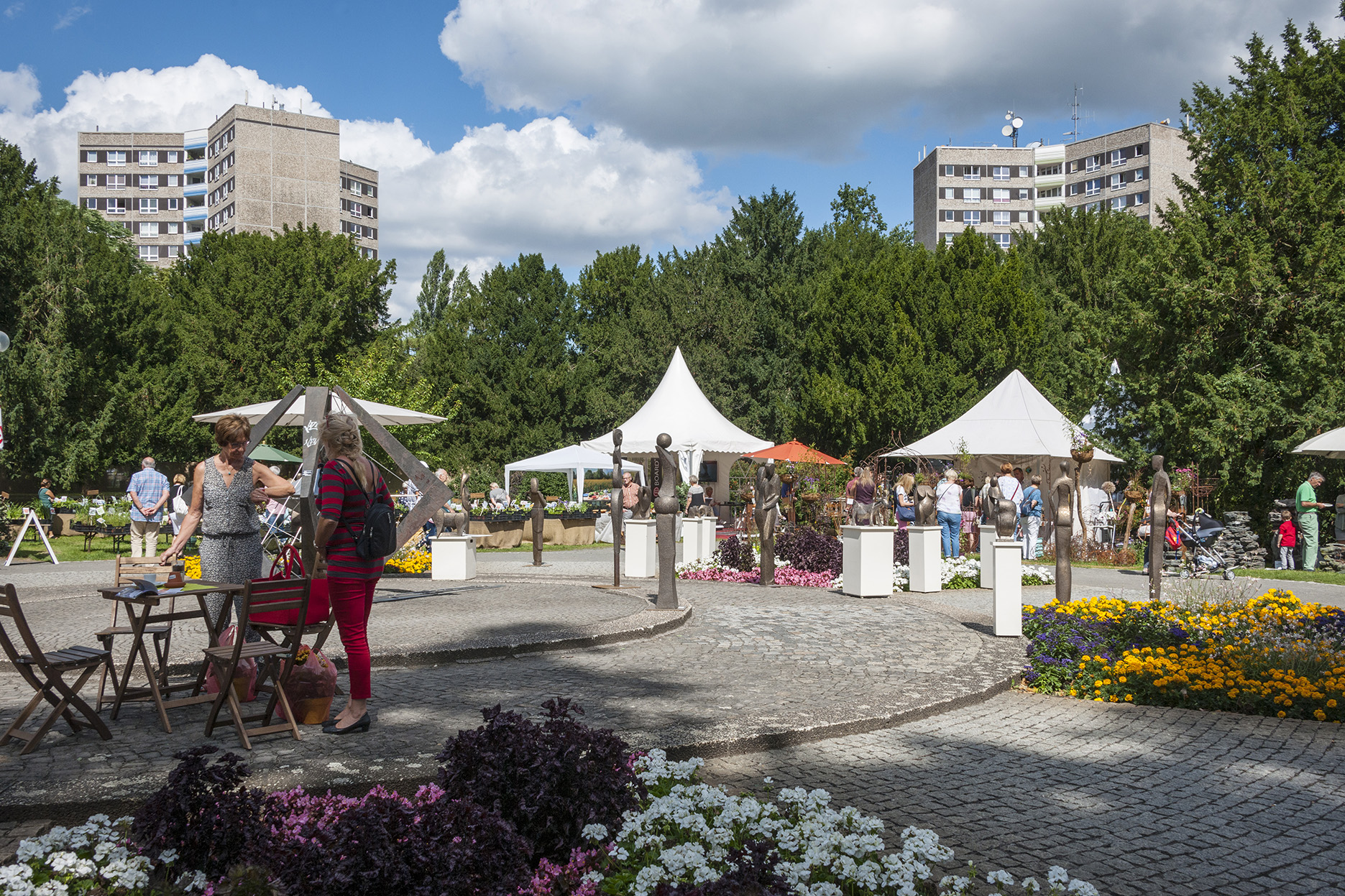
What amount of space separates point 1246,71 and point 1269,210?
15.0 feet

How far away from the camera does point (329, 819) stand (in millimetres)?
3814

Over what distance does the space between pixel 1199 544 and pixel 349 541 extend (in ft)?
52.8

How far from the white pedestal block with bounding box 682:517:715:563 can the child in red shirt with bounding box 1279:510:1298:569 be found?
1088 centimetres

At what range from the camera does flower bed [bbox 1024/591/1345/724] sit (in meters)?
6.69

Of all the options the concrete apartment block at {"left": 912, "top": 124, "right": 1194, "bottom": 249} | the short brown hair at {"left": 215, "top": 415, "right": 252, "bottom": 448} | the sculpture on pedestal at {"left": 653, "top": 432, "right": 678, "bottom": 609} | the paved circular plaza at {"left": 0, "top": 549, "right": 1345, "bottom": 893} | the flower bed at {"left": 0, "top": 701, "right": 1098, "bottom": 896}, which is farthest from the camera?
the concrete apartment block at {"left": 912, "top": 124, "right": 1194, "bottom": 249}

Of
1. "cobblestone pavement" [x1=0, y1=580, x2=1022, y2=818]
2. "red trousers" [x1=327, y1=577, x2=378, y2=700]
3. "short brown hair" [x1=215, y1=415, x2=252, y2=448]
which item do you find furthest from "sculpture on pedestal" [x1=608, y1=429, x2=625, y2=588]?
"red trousers" [x1=327, y1=577, x2=378, y2=700]

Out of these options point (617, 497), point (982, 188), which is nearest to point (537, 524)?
point (617, 497)

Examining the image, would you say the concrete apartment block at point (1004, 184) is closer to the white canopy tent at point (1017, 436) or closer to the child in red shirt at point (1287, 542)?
the white canopy tent at point (1017, 436)

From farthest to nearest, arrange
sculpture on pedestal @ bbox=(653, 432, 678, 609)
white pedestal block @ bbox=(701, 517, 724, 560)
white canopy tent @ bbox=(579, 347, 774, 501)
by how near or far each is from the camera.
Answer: white canopy tent @ bbox=(579, 347, 774, 501)
white pedestal block @ bbox=(701, 517, 724, 560)
sculpture on pedestal @ bbox=(653, 432, 678, 609)

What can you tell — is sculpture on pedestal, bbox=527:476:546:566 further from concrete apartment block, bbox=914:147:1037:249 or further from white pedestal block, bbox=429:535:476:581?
concrete apartment block, bbox=914:147:1037:249

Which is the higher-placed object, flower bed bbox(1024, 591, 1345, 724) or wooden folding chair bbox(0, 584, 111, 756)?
wooden folding chair bbox(0, 584, 111, 756)

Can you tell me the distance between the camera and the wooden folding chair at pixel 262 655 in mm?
5066

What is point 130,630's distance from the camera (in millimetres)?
5465

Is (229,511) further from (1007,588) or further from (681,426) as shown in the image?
(681,426)
